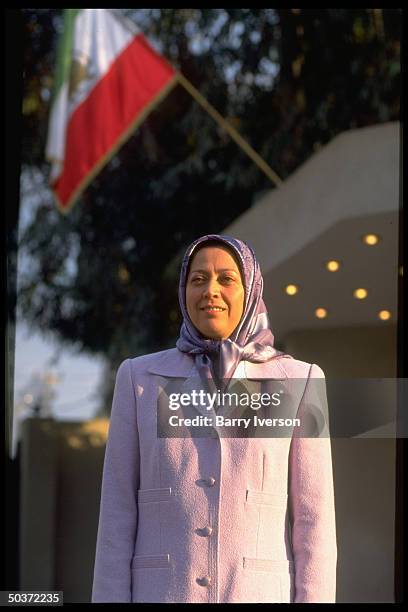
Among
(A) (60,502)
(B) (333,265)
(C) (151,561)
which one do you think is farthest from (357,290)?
(A) (60,502)

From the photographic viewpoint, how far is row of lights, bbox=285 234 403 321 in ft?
20.8

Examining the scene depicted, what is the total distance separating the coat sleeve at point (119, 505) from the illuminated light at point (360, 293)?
392 centimetres

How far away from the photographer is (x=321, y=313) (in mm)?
7566

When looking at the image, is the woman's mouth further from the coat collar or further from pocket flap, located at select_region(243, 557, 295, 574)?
pocket flap, located at select_region(243, 557, 295, 574)

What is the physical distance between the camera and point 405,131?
5508 mm

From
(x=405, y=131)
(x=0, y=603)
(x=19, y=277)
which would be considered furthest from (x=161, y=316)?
(x=0, y=603)

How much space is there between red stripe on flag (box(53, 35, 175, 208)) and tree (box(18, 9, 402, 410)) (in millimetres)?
1804

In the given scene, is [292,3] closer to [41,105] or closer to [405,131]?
[405,131]

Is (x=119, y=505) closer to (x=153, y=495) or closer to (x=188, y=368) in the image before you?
(x=153, y=495)

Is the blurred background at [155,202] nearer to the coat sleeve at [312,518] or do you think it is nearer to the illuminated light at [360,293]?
the illuminated light at [360,293]

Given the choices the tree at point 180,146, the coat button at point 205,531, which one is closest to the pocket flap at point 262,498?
the coat button at point 205,531

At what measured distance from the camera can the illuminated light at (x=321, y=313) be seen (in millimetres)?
7508

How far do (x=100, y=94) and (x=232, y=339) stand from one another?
569 cm

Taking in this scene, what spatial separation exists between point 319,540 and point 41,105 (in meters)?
9.18
